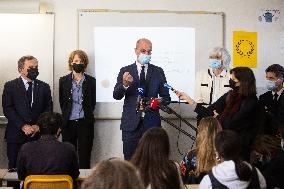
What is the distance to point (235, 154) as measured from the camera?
10.2ft

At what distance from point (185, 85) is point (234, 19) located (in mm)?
1060

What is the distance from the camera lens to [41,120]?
3.77 m

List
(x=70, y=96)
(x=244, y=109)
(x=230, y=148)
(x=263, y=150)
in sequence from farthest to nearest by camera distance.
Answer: (x=70, y=96), (x=244, y=109), (x=263, y=150), (x=230, y=148)

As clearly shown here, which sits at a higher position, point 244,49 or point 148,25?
point 148,25

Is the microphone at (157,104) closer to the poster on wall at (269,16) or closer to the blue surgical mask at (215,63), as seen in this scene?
the blue surgical mask at (215,63)

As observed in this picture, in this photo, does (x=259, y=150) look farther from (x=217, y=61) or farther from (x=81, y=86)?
(x=81, y=86)

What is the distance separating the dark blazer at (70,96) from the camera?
559 centimetres

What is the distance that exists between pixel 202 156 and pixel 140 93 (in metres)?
1.62

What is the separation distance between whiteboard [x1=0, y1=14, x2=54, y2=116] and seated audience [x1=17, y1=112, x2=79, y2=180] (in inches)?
96.0

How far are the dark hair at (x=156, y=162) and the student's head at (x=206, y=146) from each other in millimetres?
588

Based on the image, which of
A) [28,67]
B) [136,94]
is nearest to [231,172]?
[136,94]

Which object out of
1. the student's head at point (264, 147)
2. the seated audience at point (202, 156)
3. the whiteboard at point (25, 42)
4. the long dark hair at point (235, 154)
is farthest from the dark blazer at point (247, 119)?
the whiteboard at point (25, 42)

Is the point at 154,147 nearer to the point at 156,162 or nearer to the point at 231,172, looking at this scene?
the point at 156,162

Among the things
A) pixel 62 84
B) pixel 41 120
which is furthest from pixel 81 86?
pixel 41 120
